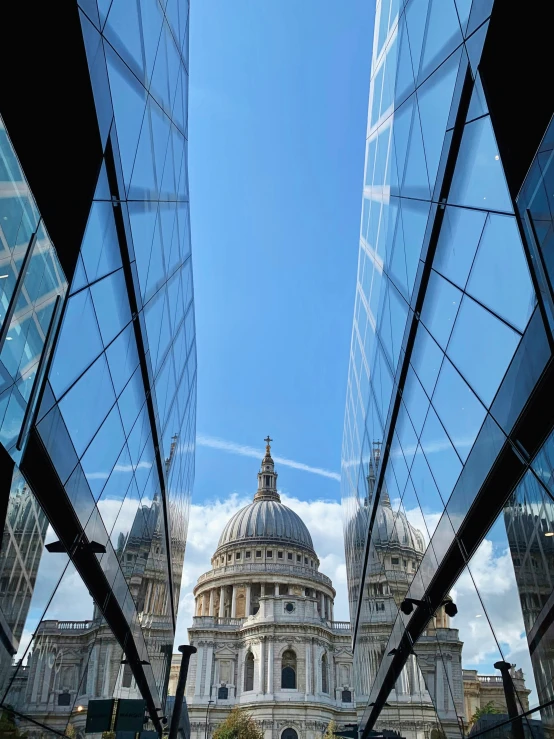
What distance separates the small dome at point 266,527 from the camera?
124m

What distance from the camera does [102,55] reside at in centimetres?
884

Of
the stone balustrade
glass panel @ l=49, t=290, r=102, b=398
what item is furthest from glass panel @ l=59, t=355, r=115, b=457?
the stone balustrade

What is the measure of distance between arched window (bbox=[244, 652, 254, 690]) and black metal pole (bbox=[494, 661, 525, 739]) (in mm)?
90783

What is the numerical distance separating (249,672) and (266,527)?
35.8 meters

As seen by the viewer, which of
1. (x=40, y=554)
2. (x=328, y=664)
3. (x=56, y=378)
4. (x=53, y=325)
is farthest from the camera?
(x=328, y=664)

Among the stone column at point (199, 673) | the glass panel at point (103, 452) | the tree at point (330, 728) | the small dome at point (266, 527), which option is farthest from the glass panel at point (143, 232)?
the small dome at point (266, 527)

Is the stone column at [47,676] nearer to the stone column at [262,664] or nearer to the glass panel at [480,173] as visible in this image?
the glass panel at [480,173]

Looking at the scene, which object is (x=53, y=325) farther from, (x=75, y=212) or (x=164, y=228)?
(x=164, y=228)

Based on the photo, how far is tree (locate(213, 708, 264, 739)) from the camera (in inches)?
2945

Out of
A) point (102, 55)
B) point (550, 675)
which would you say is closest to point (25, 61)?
point (102, 55)

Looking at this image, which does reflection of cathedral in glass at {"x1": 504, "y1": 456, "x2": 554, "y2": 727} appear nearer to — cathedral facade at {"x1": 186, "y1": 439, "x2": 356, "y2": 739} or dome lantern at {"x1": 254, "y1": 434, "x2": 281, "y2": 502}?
cathedral facade at {"x1": 186, "y1": 439, "x2": 356, "y2": 739}

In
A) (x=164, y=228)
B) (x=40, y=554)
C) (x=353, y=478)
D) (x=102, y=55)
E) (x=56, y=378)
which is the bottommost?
(x=40, y=554)

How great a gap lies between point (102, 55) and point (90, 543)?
Answer: 869cm

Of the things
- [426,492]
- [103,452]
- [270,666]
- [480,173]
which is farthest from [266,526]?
[480,173]
